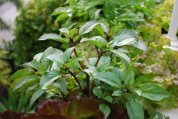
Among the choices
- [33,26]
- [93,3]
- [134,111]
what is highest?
[93,3]

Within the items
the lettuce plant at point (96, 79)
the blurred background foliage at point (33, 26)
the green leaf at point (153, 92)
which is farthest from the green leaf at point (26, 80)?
the blurred background foliage at point (33, 26)

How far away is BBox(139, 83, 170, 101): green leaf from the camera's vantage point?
29.1 inches

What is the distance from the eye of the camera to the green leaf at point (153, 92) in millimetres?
740

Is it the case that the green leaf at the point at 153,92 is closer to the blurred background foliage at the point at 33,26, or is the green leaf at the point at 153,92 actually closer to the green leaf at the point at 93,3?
the green leaf at the point at 93,3

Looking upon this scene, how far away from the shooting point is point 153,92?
753 mm

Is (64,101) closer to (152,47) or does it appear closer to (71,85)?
(71,85)

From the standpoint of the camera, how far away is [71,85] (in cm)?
88

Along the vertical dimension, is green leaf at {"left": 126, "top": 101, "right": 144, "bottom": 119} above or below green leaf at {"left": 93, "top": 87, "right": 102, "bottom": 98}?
below

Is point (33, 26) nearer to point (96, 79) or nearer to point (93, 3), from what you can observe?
point (93, 3)

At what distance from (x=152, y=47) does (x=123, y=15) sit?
0.57 feet

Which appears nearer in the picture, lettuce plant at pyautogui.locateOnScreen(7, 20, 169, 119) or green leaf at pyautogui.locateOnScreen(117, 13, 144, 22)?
lettuce plant at pyautogui.locateOnScreen(7, 20, 169, 119)

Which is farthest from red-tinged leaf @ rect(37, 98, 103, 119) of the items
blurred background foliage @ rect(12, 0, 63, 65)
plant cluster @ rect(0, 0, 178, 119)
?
blurred background foliage @ rect(12, 0, 63, 65)

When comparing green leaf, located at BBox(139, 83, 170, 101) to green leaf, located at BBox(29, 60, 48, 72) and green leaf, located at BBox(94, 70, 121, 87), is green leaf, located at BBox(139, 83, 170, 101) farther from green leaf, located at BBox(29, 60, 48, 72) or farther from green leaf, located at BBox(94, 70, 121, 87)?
green leaf, located at BBox(29, 60, 48, 72)

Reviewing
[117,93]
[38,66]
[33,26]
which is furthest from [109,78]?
[33,26]
